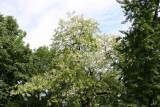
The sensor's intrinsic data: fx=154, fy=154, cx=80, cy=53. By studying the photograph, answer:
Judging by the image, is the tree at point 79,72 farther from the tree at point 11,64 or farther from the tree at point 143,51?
the tree at point 11,64

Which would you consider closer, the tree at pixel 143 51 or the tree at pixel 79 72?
the tree at pixel 143 51

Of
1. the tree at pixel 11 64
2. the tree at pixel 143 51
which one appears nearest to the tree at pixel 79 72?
the tree at pixel 143 51

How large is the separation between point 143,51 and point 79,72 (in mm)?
6393

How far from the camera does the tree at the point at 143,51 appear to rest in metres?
11.8

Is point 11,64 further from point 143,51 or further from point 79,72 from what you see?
point 143,51

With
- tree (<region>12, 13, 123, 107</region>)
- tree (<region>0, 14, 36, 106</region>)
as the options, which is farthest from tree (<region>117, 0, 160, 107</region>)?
tree (<region>0, 14, 36, 106</region>)

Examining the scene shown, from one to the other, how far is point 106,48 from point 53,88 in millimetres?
8026

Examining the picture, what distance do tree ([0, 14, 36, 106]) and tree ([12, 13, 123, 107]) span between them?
5.59 metres

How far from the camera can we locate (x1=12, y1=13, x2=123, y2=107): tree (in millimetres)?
15305

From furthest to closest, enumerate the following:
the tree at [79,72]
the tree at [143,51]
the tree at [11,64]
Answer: the tree at [11,64] < the tree at [79,72] < the tree at [143,51]

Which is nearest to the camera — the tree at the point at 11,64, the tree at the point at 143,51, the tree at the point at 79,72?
the tree at the point at 143,51

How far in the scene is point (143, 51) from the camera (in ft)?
41.1

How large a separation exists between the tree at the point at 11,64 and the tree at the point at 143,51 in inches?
595

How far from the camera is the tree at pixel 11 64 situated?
826 inches
